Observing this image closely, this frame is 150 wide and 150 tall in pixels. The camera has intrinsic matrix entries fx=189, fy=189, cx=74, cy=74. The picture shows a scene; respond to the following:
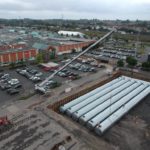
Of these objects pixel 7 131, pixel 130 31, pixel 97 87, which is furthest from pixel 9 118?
pixel 130 31

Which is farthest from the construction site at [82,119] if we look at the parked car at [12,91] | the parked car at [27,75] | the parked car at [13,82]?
the parked car at [27,75]

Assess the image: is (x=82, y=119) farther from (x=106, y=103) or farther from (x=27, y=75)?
(x=27, y=75)

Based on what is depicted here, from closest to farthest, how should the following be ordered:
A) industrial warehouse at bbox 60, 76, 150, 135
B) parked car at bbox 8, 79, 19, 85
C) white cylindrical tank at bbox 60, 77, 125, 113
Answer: industrial warehouse at bbox 60, 76, 150, 135 < white cylindrical tank at bbox 60, 77, 125, 113 < parked car at bbox 8, 79, 19, 85

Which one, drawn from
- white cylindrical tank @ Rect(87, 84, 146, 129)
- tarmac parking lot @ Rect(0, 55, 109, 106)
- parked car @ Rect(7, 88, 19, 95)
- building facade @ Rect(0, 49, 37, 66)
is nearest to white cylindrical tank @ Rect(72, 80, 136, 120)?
white cylindrical tank @ Rect(87, 84, 146, 129)

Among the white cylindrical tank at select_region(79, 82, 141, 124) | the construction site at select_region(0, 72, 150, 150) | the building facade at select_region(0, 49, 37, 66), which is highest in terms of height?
the building facade at select_region(0, 49, 37, 66)

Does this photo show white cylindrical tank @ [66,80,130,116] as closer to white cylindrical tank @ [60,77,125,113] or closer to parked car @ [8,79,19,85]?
white cylindrical tank @ [60,77,125,113]

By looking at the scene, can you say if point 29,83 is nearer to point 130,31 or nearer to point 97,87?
point 97,87

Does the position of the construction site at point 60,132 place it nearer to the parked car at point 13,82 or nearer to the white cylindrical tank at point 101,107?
the white cylindrical tank at point 101,107
